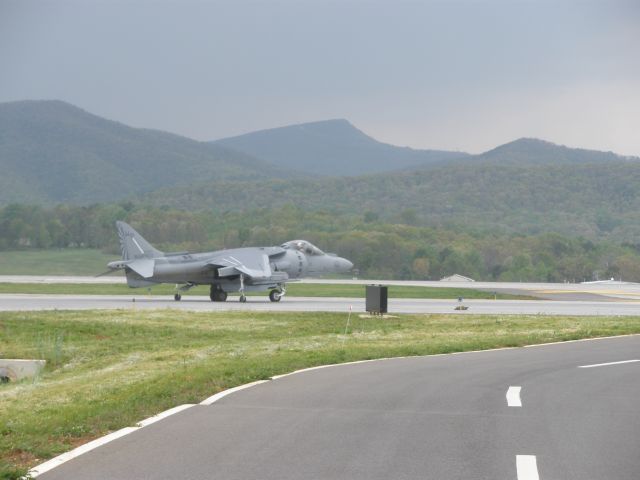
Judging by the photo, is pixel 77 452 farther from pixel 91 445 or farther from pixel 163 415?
pixel 163 415

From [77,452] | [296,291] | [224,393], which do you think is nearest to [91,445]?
[77,452]

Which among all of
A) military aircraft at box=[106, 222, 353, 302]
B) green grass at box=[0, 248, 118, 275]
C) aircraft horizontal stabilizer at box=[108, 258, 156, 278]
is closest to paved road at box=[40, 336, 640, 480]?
aircraft horizontal stabilizer at box=[108, 258, 156, 278]

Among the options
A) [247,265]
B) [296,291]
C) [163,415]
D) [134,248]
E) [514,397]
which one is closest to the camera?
[163,415]

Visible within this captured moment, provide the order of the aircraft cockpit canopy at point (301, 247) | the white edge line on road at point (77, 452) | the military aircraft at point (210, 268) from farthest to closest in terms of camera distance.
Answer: the aircraft cockpit canopy at point (301, 247) → the military aircraft at point (210, 268) → the white edge line on road at point (77, 452)

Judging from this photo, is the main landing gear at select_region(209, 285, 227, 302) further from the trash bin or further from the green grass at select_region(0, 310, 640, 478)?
the trash bin

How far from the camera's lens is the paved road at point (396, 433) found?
342 inches

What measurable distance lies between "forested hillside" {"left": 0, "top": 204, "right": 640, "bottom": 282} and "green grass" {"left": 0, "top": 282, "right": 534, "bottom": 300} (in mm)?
38082

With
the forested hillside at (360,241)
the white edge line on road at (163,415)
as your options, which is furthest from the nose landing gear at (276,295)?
the forested hillside at (360,241)

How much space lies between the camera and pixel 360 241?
109 m

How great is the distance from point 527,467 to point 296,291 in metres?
49.4

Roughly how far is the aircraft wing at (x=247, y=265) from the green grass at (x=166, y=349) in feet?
33.5

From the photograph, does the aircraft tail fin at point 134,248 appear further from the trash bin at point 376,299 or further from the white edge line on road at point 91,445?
the white edge line on road at point 91,445

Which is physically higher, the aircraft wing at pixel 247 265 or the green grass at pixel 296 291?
the aircraft wing at pixel 247 265

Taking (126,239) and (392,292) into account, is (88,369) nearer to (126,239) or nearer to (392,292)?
(126,239)
